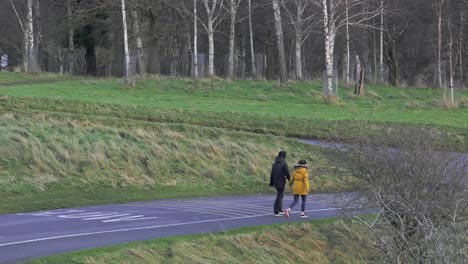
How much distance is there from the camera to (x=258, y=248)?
66.4ft

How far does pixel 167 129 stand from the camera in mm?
35375

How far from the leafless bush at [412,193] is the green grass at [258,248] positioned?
1253 millimetres

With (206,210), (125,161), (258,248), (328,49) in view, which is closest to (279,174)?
(206,210)

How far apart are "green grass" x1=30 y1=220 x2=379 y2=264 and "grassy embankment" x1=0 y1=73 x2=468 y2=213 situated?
1461 mm

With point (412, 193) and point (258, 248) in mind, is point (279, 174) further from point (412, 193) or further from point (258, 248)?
point (412, 193)

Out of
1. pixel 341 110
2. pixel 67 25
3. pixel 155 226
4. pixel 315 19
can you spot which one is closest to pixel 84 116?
pixel 341 110

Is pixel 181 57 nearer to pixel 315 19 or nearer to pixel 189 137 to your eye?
pixel 315 19

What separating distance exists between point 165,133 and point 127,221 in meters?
12.8

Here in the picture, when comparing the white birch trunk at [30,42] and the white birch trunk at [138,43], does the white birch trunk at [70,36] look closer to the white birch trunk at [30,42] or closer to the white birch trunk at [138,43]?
the white birch trunk at [30,42]

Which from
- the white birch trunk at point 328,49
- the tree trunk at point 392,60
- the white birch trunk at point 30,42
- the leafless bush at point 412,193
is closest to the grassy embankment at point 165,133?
the white birch trunk at point 328,49

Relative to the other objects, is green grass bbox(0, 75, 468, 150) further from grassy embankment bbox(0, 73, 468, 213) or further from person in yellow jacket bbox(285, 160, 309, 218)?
person in yellow jacket bbox(285, 160, 309, 218)

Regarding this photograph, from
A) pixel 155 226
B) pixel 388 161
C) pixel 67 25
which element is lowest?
pixel 155 226

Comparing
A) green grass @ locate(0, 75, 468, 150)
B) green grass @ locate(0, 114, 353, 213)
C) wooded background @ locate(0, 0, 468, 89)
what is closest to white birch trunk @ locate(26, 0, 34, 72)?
wooded background @ locate(0, 0, 468, 89)

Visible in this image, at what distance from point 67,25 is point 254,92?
1516 centimetres
